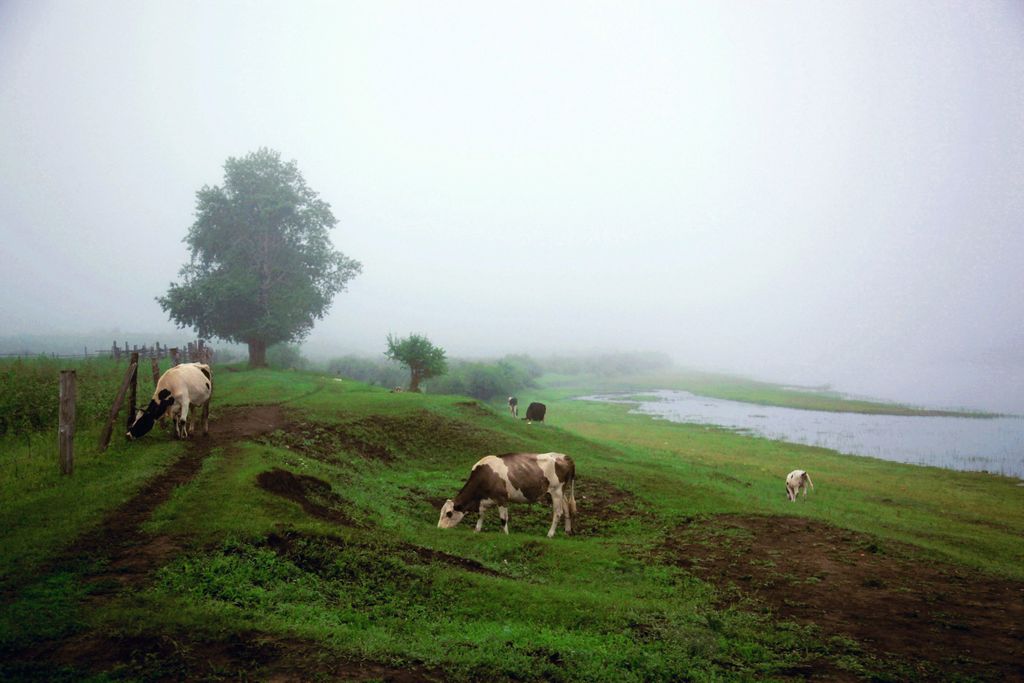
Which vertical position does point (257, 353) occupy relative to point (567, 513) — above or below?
above

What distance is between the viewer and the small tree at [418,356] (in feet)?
149

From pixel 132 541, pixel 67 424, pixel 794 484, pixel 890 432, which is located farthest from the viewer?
pixel 890 432

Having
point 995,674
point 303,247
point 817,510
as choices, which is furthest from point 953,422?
point 303,247

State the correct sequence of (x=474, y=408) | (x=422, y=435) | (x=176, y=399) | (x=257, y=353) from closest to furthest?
(x=176, y=399)
(x=422, y=435)
(x=474, y=408)
(x=257, y=353)

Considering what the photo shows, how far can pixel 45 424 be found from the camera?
16.8m

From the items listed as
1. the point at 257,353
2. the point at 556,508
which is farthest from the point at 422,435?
the point at 257,353

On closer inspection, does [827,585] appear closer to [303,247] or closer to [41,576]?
[41,576]

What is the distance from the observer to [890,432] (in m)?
54.8

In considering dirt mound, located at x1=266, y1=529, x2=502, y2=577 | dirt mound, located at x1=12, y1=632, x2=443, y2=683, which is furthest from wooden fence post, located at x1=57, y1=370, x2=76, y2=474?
dirt mound, located at x1=12, y1=632, x2=443, y2=683

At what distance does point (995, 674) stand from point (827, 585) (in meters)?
4.15

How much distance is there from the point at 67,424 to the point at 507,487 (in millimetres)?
11518

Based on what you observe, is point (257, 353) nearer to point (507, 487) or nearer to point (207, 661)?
point (507, 487)

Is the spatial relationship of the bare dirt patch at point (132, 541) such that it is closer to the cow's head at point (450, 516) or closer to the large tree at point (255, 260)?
the cow's head at point (450, 516)

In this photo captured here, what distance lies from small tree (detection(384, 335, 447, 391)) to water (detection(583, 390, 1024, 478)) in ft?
107
